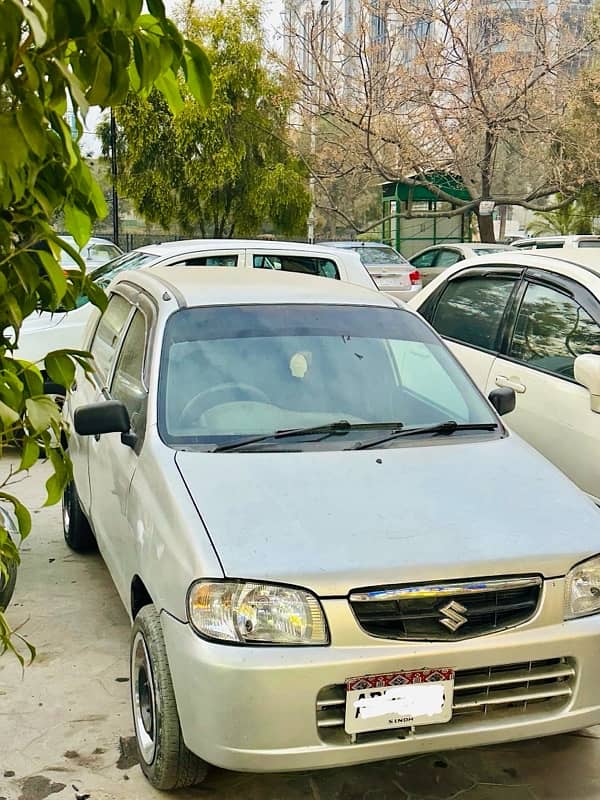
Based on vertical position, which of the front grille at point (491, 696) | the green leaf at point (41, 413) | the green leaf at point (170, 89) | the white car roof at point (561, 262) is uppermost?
the green leaf at point (170, 89)

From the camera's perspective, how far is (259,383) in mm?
3920

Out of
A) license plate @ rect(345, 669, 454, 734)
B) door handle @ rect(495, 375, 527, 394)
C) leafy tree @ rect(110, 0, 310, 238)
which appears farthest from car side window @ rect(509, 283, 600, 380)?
leafy tree @ rect(110, 0, 310, 238)

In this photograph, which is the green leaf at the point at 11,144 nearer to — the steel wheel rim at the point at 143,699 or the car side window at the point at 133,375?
the steel wheel rim at the point at 143,699

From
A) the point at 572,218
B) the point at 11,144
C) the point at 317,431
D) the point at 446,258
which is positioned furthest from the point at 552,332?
the point at 572,218

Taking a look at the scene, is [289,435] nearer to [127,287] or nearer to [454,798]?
[454,798]

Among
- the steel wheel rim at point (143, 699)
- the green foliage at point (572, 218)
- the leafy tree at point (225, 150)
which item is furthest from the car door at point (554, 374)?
the leafy tree at point (225, 150)

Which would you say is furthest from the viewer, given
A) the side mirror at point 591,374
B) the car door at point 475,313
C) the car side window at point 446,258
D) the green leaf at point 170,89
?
the car side window at point 446,258

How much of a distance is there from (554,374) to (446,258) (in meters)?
15.4

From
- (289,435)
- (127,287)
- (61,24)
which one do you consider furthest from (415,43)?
(61,24)

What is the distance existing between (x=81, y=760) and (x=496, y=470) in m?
1.85

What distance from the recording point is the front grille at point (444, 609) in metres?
2.79

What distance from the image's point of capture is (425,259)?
2084cm

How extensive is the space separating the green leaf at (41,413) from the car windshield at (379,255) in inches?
674

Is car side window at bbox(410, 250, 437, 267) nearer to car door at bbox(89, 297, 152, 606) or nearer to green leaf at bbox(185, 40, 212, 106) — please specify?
car door at bbox(89, 297, 152, 606)
